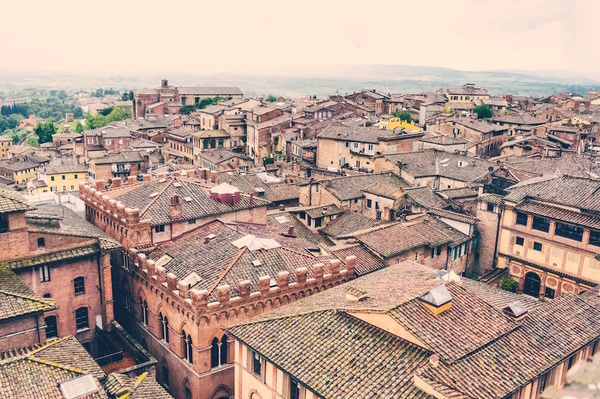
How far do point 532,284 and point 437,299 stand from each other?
83.3 feet

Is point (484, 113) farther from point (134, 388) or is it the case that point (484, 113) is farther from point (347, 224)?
point (134, 388)

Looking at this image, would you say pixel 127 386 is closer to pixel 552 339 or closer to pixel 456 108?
pixel 552 339

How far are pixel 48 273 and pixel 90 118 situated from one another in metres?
145

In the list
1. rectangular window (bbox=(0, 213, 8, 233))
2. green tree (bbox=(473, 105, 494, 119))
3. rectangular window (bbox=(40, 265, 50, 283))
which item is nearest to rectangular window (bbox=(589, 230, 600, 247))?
rectangular window (bbox=(40, 265, 50, 283))

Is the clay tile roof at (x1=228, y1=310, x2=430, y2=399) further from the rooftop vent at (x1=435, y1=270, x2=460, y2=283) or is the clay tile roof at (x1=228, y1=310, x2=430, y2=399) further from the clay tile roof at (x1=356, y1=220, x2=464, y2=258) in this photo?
the clay tile roof at (x1=356, y1=220, x2=464, y2=258)

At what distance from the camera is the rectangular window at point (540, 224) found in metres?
42.8

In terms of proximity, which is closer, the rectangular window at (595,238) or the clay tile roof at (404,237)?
the clay tile roof at (404,237)

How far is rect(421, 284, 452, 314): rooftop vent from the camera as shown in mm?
23422

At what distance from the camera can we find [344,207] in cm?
5712

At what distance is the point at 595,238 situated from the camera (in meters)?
39.6

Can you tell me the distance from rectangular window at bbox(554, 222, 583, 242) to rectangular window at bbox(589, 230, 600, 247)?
0.77 meters

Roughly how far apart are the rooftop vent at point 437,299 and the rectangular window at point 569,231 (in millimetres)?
22265

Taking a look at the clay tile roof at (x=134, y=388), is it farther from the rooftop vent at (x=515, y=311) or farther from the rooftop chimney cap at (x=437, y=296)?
the rooftop vent at (x=515, y=311)

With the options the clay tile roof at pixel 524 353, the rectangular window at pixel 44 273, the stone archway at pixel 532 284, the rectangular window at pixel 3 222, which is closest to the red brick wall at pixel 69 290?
the rectangular window at pixel 44 273
